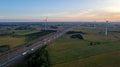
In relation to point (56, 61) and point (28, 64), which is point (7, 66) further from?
point (56, 61)

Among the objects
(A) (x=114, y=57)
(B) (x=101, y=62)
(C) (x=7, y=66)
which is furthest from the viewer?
(A) (x=114, y=57)

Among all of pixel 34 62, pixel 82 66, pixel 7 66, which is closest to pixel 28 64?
pixel 34 62

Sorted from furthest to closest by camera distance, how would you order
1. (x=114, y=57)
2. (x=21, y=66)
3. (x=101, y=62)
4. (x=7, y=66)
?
1. (x=114, y=57)
2. (x=101, y=62)
3. (x=21, y=66)
4. (x=7, y=66)

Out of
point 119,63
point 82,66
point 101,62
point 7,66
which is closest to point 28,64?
point 7,66

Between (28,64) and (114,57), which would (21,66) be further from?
(114,57)

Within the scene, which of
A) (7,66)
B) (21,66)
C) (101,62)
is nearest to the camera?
(7,66)

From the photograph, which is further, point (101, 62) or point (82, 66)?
point (101, 62)

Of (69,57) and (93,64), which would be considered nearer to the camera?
(93,64)

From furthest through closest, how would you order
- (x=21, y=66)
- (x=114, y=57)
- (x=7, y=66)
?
(x=114, y=57)
(x=21, y=66)
(x=7, y=66)
